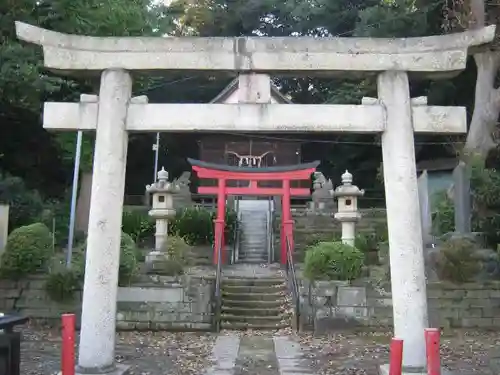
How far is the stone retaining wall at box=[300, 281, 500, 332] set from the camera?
11625 mm

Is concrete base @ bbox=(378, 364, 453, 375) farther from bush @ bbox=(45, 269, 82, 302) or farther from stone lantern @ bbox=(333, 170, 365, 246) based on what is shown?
stone lantern @ bbox=(333, 170, 365, 246)

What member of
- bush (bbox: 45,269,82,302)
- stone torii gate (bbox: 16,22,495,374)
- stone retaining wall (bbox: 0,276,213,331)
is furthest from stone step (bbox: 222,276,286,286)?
stone torii gate (bbox: 16,22,495,374)

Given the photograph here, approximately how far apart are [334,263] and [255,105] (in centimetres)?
577

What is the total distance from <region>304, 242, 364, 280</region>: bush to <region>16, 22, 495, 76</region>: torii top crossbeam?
563 centimetres

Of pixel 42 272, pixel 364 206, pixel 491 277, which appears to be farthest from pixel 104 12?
pixel 364 206

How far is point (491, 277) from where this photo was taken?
41.7ft

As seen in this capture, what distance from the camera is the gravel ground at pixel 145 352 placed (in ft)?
26.2

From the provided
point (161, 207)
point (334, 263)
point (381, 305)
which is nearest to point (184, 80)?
point (161, 207)

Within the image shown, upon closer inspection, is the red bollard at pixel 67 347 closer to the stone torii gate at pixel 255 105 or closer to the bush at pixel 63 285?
the stone torii gate at pixel 255 105

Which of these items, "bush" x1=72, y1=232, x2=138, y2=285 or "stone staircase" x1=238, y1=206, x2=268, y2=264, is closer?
"bush" x1=72, y1=232, x2=138, y2=285

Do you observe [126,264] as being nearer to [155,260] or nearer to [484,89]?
[155,260]

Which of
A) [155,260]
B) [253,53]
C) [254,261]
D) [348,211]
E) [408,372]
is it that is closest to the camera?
[408,372]

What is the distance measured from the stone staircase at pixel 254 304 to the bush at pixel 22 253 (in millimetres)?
4224

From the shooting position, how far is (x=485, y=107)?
20.2 meters
